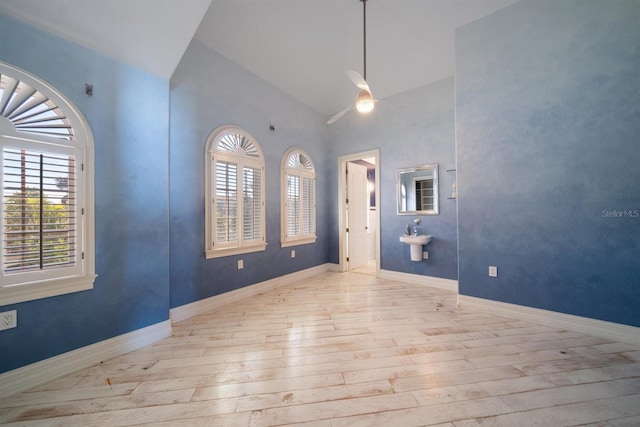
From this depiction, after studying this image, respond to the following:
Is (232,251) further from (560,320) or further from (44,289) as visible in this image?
(560,320)

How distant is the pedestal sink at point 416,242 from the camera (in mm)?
3830

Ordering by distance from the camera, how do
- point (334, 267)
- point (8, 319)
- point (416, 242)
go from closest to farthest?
point (8, 319) → point (416, 242) → point (334, 267)

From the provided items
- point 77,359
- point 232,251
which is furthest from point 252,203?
point 77,359

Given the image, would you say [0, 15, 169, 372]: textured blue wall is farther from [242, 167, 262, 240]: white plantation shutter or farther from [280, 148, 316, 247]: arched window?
[280, 148, 316, 247]: arched window

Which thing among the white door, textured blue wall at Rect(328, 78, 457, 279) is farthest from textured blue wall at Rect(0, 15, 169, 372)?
the white door

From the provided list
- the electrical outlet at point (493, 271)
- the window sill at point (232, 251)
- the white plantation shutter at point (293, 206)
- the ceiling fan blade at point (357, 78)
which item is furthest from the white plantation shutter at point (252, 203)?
Answer: the electrical outlet at point (493, 271)

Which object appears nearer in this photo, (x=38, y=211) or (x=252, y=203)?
(x=38, y=211)

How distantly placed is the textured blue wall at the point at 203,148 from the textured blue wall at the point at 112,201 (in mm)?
337

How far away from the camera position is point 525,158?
8.73ft

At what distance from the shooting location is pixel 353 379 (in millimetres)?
1728

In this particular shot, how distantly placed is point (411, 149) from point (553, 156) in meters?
1.89

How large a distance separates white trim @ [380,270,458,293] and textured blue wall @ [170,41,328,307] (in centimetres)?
167

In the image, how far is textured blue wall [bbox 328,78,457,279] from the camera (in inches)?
148

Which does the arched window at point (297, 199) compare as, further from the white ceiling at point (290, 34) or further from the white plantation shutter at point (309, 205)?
the white ceiling at point (290, 34)
